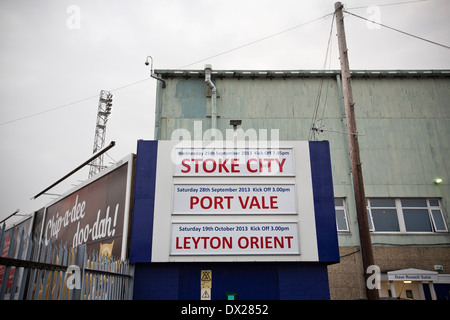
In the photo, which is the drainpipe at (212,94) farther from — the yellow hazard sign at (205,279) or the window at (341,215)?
the yellow hazard sign at (205,279)

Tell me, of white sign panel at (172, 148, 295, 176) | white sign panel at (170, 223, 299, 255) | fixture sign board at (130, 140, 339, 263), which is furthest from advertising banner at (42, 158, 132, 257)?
white sign panel at (170, 223, 299, 255)

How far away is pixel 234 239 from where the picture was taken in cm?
816

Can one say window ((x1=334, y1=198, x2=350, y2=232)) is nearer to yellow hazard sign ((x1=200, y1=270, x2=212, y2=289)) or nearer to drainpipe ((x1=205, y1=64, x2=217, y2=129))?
drainpipe ((x1=205, y1=64, x2=217, y2=129))

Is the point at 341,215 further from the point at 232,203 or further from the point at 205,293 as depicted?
the point at 205,293

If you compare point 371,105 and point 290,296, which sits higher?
point 371,105

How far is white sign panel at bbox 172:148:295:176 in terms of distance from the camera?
874 cm

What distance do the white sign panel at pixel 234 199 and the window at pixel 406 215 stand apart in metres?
11.1

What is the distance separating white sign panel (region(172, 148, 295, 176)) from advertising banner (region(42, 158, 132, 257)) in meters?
1.53

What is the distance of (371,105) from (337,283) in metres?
10.5

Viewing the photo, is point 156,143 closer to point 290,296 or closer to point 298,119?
point 290,296

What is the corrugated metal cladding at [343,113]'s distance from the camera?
1831cm

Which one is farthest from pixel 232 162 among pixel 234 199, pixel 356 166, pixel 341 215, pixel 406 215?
pixel 406 215

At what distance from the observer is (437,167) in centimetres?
1852

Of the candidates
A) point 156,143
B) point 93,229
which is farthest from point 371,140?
point 93,229
